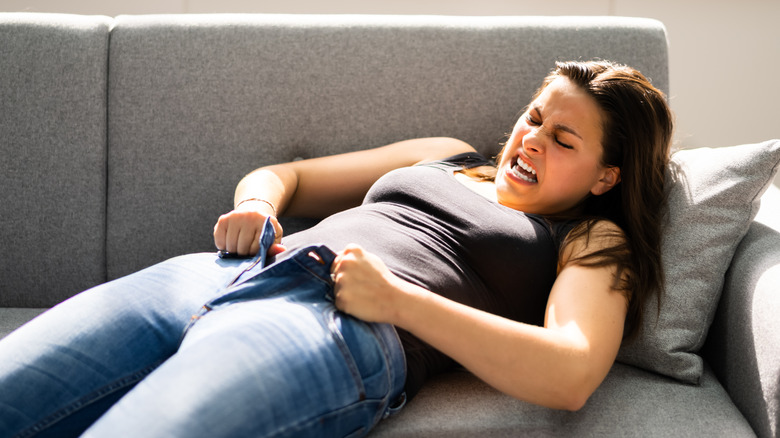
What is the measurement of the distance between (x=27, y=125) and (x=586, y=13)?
177 centimetres

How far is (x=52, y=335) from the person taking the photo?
0.93 m

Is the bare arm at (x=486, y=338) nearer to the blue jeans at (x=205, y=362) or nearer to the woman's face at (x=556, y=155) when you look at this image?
the blue jeans at (x=205, y=362)

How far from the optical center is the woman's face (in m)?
1.28

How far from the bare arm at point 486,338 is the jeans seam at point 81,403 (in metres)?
0.32

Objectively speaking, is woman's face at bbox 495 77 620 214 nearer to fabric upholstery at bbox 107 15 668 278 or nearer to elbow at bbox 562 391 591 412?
fabric upholstery at bbox 107 15 668 278

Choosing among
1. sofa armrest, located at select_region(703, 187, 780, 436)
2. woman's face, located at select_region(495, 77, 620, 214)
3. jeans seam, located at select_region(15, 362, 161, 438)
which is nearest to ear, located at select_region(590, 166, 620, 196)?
woman's face, located at select_region(495, 77, 620, 214)

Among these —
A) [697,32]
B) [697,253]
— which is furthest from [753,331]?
[697,32]

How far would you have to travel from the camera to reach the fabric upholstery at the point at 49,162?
1.53 m

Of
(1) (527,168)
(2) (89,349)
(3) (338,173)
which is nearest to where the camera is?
(2) (89,349)

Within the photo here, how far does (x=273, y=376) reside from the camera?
826mm

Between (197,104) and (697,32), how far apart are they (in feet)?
5.69

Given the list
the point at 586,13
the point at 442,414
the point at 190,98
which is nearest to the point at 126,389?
the point at 442,414

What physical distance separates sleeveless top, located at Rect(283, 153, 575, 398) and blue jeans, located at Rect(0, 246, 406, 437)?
5.8 inches

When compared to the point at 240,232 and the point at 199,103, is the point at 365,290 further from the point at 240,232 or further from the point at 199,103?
the point at 199,103
